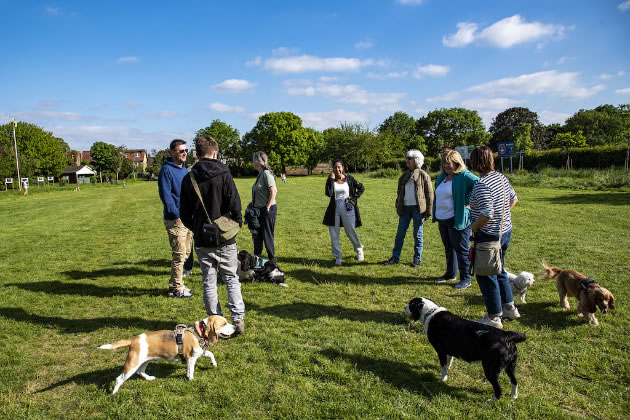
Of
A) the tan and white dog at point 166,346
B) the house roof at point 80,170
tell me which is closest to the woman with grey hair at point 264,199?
the tan and white dog at point 166,346

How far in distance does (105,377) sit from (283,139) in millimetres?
59868

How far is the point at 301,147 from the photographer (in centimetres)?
6216

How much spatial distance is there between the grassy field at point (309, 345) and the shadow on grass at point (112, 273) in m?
0.04

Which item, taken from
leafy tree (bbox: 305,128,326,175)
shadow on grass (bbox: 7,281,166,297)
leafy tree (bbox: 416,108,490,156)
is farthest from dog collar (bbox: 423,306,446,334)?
leafy tree (bbox: 416,108,490,156)

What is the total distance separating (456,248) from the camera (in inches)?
219

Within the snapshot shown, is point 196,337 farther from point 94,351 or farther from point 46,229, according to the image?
point 46,229

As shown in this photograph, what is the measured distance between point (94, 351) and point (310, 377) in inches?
99.1

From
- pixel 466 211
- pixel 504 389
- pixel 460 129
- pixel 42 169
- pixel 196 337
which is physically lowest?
pixel 504 389

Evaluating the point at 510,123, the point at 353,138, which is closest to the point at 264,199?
the point at 353,138

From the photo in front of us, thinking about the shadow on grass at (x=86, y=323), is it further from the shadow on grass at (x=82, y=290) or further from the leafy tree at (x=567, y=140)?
the leafy tree at (x=567, y=140)

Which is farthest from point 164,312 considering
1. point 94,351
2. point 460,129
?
point 460,129

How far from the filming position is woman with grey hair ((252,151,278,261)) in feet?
19.6

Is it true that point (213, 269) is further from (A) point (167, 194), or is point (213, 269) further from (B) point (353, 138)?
(B) point (353, 138)

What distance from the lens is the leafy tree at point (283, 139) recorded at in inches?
2406
